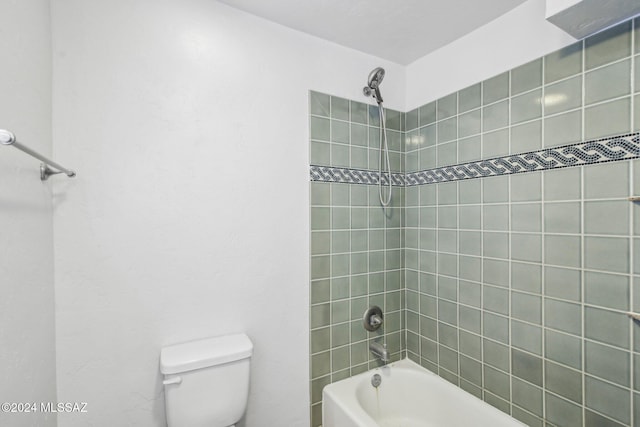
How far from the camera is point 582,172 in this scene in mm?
1189

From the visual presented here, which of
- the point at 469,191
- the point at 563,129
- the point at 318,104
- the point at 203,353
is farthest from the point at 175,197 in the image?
the point at 563,129

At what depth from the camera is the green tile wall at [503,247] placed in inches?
43.9

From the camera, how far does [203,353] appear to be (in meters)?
1.26

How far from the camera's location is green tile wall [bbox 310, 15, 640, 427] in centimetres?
112

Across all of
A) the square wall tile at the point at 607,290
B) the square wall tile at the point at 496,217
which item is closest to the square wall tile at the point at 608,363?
the square wall tile at the point at 607,290

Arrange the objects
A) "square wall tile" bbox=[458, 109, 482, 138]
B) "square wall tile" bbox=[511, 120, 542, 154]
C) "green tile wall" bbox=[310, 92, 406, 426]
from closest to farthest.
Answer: "square wall tile" bbox=[511, 120, 542, 154]
"square wall tile" bbox=[458, 109, 482, 138]
"green tile wall" bbox=[310, 92, 406, 426]

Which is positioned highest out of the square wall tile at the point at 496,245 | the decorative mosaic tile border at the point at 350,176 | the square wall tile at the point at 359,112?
the square wall tile at the point at 359,112

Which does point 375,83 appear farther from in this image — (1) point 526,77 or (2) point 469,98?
(1) point 526,77

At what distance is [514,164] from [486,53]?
25.3 inches

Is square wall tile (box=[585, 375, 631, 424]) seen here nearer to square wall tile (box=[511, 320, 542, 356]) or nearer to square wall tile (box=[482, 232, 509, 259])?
square wall tile (box=[511, 320, 542, 356])

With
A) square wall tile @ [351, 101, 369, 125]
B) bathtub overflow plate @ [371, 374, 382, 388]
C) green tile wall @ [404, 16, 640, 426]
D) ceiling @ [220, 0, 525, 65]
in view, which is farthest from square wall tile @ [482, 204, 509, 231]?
bathtub overflow plate @ [371, 374, 382, 388]

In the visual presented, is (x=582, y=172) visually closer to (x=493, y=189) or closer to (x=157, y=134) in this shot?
(x=493, y=189)

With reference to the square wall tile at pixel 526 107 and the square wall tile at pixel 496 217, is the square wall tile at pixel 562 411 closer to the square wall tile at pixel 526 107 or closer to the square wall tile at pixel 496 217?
the square wall tile at pixel 496 217

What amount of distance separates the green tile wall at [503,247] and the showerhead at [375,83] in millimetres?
94
